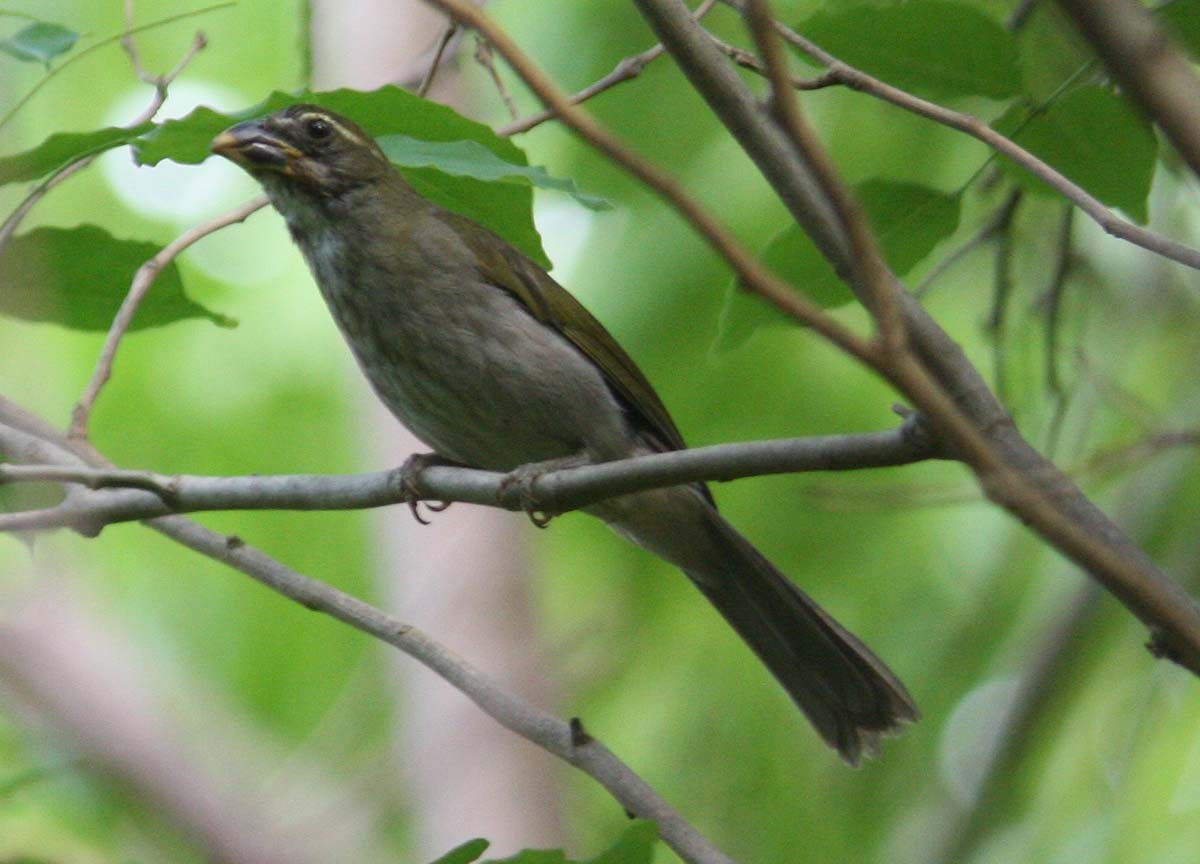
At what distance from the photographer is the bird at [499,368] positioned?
4.36 metres

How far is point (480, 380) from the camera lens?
4.34 metres

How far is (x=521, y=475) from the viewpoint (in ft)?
11.3

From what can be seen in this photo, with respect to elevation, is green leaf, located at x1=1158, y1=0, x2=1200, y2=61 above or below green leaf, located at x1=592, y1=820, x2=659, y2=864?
above

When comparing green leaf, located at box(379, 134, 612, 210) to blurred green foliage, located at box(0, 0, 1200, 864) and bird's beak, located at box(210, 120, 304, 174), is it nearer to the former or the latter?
bird's beak, located at box(210, 120, 304, 174)

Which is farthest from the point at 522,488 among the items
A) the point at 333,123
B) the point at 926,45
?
the point at 333,123

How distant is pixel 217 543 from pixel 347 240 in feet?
4.77

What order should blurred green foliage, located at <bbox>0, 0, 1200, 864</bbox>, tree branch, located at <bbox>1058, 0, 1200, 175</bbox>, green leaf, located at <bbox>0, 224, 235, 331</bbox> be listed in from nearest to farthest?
1. tree branch, located at <bbox>1058, 0, 1200, 175</bbox>
2. green leaf, located at <bbox>0, 224, 235, 331</bbox>
3. blurred green foliage, located at <bbox>0, 0, 1200, 864</bbox>

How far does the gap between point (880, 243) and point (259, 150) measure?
1.77m

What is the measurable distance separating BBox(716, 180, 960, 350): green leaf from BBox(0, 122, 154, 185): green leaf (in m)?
1.24

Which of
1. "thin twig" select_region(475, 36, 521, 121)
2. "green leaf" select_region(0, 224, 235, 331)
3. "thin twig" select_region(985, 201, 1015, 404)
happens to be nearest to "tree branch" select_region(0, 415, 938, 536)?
"green leaf" select_region(0, 224, 235, 331)

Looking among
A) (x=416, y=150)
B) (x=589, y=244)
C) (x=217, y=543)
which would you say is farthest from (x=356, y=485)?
(x=589, y=244)

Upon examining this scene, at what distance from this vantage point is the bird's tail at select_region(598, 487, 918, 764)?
4488mm

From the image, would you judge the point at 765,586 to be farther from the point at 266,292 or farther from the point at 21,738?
the point at 266,292

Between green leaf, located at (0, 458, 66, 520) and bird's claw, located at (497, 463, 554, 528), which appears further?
green leaf, located at (0, 458, 66, 520)
